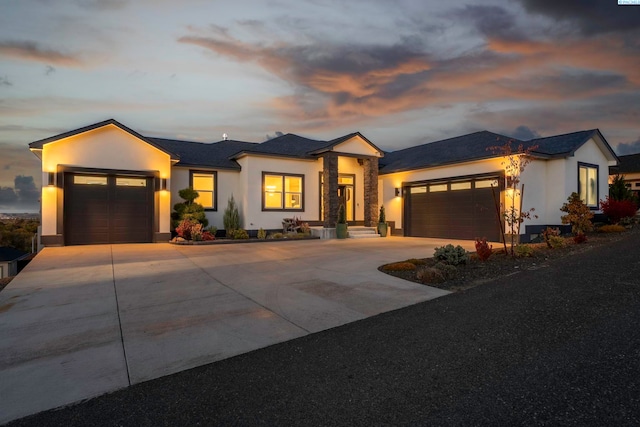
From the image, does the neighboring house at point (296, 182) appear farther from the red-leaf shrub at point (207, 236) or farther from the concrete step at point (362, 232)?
the red-leaf shrub at point (207, 236)

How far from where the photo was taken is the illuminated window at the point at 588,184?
50.7 ft

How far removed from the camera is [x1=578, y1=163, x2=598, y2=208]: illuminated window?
1546cm

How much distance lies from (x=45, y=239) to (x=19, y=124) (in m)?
10.1

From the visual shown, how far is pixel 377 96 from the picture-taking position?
54.5 feet

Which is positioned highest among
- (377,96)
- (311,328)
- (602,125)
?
(377,96)

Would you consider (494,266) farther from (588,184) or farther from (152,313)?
(588,184)

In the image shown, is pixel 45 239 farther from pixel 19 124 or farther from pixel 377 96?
pixel 377 96

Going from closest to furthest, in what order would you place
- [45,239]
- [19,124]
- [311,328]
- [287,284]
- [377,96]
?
[311,328], [287,284], [45,239], [377,96], [19,124]

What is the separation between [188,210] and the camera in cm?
1548

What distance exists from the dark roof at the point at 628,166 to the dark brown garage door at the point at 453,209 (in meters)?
17.0

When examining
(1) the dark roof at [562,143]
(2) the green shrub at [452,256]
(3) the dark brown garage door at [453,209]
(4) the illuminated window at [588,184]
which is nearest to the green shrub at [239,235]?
(3) the dark brown garage door at [453,209]

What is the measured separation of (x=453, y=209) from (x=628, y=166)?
19262 mm

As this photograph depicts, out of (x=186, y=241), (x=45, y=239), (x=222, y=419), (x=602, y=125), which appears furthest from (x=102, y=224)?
(x=602, y=125)

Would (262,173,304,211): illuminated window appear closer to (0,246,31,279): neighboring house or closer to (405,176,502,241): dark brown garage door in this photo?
(405,176,502,241): dark brown garage door
